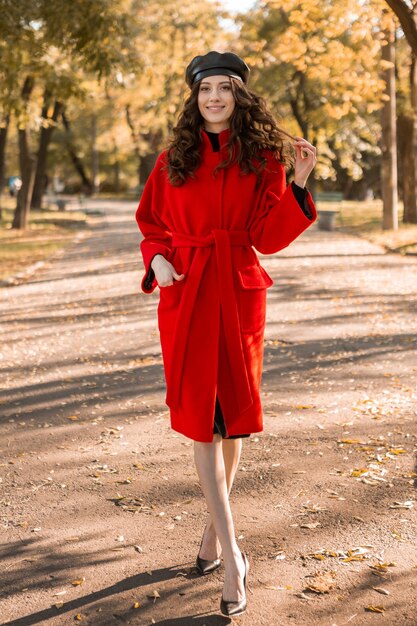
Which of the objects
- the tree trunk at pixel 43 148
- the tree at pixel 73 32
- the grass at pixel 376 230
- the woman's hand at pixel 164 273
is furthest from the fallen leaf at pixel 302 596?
the tree trunk at pixel 43 148

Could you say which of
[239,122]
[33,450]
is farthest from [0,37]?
[239,122]

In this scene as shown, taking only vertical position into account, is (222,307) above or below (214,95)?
below

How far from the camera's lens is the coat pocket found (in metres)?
3.41

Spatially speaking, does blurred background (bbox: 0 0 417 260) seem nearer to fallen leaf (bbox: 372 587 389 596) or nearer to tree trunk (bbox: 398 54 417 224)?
tree trunk (bbox: 398 54 417 224)

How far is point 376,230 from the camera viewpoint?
82.1ft

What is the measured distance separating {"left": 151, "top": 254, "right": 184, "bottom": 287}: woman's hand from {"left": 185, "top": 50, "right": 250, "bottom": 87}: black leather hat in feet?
2.39

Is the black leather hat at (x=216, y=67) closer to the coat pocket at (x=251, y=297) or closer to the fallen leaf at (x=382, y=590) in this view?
the coat pocket at (x=251, y=297)

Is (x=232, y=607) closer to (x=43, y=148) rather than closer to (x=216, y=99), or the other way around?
(x=216, y=99)

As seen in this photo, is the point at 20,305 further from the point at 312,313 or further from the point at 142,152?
the point at 142,152

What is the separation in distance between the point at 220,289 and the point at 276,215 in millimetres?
354

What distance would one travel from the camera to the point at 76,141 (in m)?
57.0

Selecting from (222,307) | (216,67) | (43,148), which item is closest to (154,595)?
(222,307)

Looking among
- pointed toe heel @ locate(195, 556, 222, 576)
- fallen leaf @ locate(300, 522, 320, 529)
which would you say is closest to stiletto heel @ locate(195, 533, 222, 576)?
pointed toe heel @ locate(195, 556, 222, 576)

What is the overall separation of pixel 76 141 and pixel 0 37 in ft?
141
